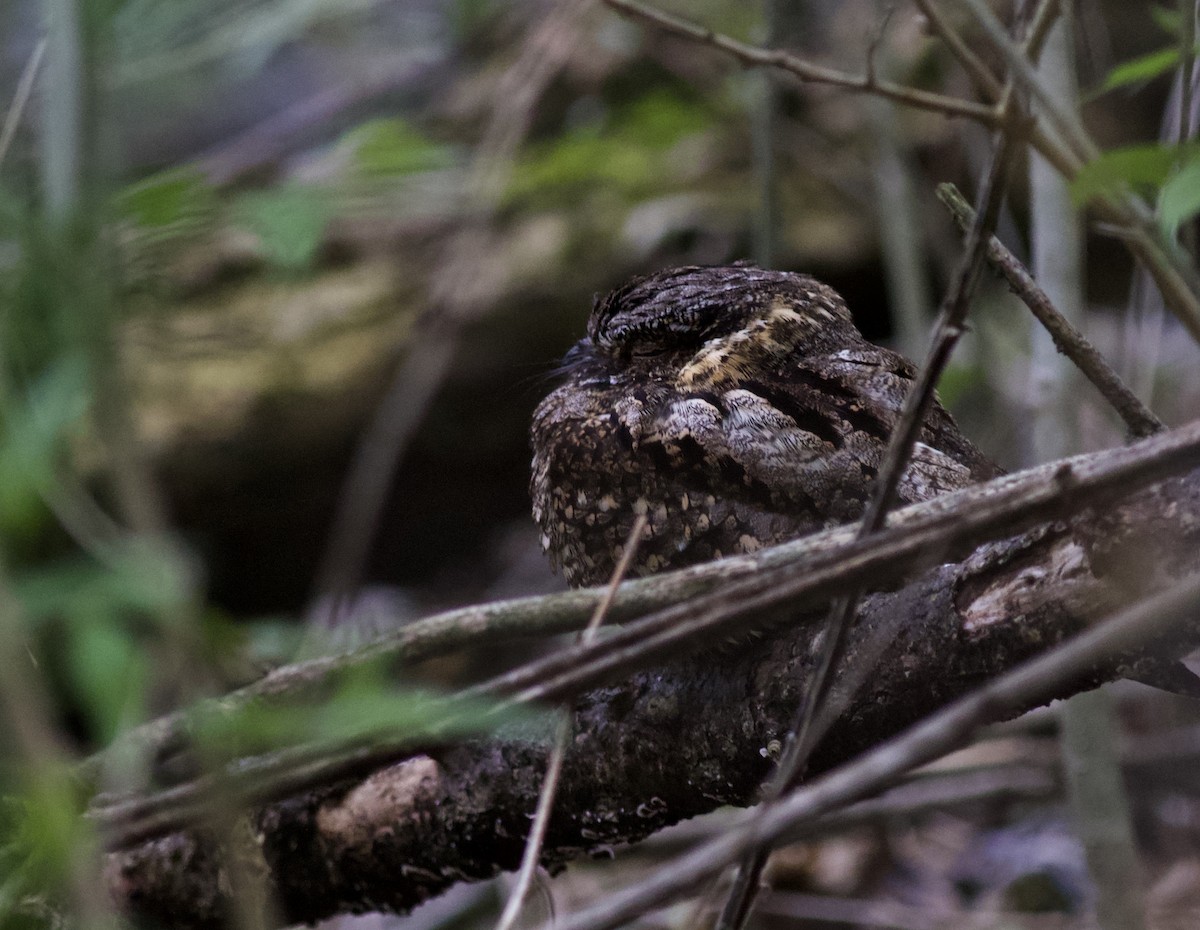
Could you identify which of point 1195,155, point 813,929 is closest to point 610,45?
point 813,929

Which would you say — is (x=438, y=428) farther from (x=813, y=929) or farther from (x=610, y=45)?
(x=813, y=929)

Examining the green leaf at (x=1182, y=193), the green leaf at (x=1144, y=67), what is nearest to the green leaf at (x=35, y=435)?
the green leaf at (x=1182, y=193)

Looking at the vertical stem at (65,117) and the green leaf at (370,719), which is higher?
the vertical stem at (65,117)

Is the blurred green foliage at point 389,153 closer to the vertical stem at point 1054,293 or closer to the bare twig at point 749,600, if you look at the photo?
the bare twig at point 749,600

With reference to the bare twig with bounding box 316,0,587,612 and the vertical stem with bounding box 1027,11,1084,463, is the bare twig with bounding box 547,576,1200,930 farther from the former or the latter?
the vertical stem with bounding box 1027,11,1084,463

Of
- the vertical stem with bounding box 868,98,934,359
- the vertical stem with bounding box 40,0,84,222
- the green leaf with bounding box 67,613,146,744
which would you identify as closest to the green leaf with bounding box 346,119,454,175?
the vertical stem with bounding box 40,0,84,222

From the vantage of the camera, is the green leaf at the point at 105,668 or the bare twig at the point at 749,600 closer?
the bare twig at the point at 749,600
